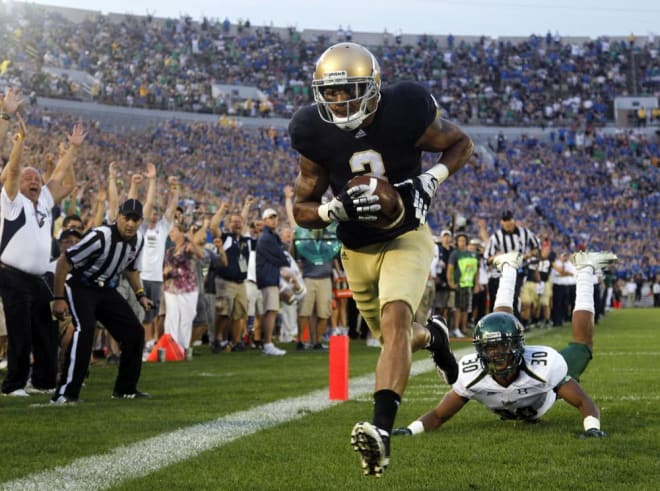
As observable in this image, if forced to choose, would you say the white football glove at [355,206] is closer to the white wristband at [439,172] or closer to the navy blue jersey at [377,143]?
the navy blue jersey at [377,143]

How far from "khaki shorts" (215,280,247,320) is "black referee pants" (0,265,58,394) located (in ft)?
14.6

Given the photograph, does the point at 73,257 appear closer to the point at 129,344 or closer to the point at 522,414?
the point at 129,344

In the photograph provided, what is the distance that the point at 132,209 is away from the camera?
7.29 meters

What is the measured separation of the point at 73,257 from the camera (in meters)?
7.12

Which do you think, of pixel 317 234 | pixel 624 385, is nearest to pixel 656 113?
pixel 317 234

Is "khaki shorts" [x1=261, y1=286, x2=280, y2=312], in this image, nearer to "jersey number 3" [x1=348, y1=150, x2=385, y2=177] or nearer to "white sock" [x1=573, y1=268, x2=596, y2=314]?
"white sock" [x1=573, y1=268, x2=596, y2=314]

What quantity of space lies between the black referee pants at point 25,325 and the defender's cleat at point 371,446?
4.39 metres

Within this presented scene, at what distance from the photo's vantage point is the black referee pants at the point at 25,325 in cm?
736

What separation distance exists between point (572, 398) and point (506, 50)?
48.1 meters

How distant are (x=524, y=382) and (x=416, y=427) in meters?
0.64

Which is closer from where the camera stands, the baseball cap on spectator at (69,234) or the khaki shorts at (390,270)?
the khaki shorts at (390,270)

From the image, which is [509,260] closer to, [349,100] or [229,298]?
[349,100]

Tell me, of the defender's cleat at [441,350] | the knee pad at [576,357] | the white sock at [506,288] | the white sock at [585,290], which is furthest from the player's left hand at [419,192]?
the white sock at [585,290]

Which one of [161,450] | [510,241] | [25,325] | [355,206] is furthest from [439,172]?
[510,241]
